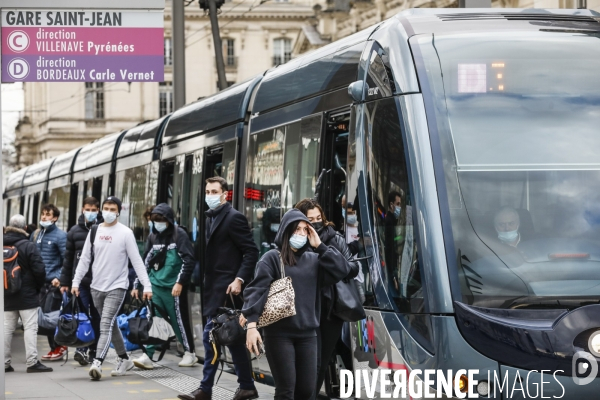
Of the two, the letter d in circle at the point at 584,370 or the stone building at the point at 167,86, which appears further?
the stone building at the point at 167,86

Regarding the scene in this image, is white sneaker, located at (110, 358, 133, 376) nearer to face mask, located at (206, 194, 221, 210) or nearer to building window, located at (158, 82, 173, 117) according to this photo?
face mask, located at (206, 194, 221, 210)

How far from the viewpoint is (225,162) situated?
1212 cm

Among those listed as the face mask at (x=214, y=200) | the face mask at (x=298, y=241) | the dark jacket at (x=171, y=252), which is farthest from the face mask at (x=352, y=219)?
the dark jacket at (x=171, y=252)

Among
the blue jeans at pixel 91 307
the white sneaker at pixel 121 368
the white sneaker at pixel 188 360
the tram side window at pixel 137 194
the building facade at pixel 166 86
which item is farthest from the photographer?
the building facade at pixel 166 86

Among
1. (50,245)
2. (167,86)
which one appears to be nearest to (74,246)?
(50,245)

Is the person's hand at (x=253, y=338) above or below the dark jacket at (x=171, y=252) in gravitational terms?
below

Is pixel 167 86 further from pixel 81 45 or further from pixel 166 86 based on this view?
pixel 81 45

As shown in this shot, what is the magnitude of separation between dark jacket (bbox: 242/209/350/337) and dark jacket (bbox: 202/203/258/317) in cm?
212

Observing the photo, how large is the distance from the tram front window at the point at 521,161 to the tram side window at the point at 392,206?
11.2 inches

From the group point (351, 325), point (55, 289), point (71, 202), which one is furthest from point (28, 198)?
point (351, 325)

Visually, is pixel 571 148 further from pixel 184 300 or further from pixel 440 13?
pixel 184 300

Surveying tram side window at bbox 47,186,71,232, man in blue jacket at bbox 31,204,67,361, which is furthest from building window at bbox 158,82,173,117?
man in blue jacket at bbox 31,204,67,361

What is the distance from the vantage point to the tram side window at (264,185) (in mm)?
10414

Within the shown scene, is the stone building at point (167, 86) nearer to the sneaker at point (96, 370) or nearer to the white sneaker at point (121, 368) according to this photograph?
the white sneaker at point (121, 368)
